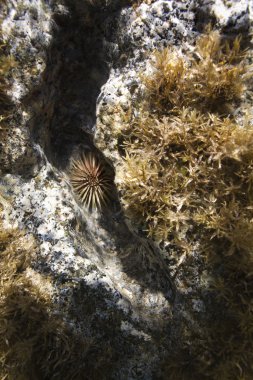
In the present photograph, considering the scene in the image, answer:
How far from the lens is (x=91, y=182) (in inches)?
154

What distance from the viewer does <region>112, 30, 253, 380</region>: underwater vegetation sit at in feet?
10.5

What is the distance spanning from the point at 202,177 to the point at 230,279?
105cm

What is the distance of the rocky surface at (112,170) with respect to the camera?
11.3 feet

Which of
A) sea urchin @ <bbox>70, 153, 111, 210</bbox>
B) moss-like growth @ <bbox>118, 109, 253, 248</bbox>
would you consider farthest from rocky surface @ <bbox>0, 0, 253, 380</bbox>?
moss-like growth @ <bbox>118, 109, 253, 248</bbox>

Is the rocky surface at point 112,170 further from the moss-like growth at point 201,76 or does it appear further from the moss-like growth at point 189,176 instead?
the moss-like growth at point 189,176

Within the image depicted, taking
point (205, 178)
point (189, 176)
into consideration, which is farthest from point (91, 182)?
point (205, 178)

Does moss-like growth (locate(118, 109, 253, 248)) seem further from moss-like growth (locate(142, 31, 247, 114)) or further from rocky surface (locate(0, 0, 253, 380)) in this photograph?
rocky surface (locate(0, 0, 253, 380))

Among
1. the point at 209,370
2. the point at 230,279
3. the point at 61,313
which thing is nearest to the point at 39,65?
the point at 61,313

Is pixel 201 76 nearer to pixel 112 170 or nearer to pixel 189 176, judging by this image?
pixel 189 176

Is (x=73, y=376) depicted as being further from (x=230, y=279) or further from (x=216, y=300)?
(x=230, y=279)

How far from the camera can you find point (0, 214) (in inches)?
140

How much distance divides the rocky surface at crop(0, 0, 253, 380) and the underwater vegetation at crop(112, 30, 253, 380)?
0.17 meters

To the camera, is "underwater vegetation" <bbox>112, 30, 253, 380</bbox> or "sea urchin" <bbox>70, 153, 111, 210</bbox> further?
"sea urchin" <bbox>70, 153, 111, 210</bbox>

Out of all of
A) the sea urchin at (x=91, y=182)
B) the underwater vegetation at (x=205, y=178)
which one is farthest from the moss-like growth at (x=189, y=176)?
the sea urchin at (x=91, y=182)
